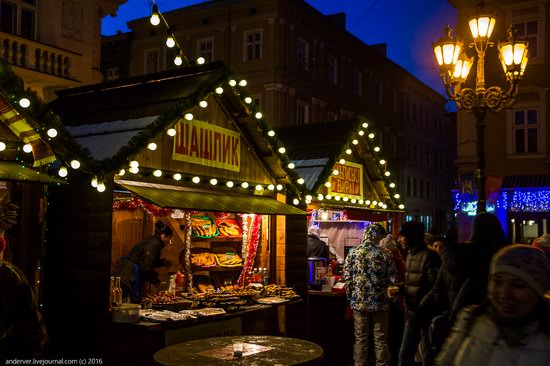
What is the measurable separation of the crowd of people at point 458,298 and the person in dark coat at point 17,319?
3.17m

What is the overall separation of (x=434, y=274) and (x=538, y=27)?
17.4 meters

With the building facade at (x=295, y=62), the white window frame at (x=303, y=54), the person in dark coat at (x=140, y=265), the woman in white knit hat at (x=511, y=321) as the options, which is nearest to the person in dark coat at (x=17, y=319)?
the woman in white knit hat at (x=511, y=321)

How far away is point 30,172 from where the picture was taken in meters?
6.47

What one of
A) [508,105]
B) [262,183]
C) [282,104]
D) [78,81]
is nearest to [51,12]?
[78,81]

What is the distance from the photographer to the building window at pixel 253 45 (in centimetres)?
3002

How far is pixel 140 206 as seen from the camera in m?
9.98

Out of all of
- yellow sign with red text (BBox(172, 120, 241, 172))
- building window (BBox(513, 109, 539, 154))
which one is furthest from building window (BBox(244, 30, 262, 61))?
yellow sign with red text (BBox(172, 120, 241, 172))

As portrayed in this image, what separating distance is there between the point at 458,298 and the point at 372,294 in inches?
131

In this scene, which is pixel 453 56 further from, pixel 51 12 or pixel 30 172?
pixel 51 12

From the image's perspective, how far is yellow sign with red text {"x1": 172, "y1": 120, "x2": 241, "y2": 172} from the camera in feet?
26.2

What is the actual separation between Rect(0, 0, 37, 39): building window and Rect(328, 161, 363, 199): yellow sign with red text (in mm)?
8823

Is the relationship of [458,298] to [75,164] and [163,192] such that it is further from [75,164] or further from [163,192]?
[75,164]

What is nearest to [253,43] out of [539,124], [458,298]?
[539,124]

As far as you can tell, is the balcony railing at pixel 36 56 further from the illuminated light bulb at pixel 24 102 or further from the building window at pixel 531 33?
the building window at pixel 531 33
